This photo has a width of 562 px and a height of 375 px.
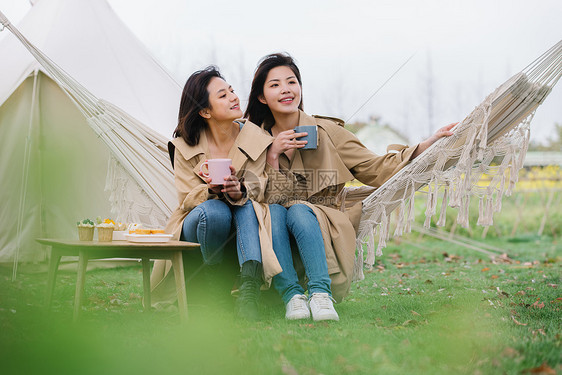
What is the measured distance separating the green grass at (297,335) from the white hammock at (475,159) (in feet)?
1.18

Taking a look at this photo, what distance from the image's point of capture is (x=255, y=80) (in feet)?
7.90

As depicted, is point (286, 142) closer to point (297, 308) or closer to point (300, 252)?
point (300, 252)

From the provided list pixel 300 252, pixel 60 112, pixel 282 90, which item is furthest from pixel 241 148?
pixel 60 112

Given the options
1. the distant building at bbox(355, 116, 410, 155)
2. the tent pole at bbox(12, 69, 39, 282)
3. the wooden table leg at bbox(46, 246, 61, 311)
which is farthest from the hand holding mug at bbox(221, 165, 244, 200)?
the distant building at bbox(355, 116, 410, 155)

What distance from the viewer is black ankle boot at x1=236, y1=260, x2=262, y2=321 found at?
1.95m

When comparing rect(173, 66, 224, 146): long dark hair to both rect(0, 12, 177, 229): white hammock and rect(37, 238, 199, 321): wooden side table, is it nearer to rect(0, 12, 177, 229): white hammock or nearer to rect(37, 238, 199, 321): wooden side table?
rect(0, 12, 177, 229): white hammock

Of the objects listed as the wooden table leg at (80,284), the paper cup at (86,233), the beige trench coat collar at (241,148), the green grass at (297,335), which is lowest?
the green grass at (297,335)

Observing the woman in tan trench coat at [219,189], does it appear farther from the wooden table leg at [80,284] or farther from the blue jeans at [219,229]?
the wooden table leg at [80,284]

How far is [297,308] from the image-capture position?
1930mm

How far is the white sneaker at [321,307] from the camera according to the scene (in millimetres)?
→ 1884

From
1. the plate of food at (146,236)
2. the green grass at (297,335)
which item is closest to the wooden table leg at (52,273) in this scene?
the green grass at (297,335)

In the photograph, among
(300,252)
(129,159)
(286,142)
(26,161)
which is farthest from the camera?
(26,161)

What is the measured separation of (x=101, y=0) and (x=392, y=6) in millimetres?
3961

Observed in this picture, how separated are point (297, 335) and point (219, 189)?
2.12 ft
